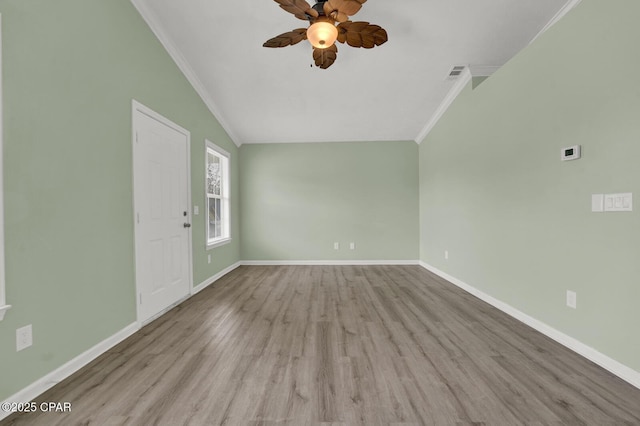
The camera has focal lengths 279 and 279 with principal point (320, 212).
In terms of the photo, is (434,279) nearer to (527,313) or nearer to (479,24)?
(527,313)

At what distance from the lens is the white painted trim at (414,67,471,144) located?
12.1 feet

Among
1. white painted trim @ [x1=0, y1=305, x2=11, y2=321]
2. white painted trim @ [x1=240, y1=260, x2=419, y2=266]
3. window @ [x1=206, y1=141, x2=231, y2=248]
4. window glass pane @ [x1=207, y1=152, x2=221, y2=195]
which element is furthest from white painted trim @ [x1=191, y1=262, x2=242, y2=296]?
white painted trim @ [x1=0, y1=305, x2=11, y2=321]

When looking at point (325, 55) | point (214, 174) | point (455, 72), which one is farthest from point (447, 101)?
point (214, 174)

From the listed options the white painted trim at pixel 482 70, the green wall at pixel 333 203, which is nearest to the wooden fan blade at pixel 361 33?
the white painted trim at pixel 482 70

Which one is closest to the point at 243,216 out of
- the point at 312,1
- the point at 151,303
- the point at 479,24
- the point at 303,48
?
the point at 151,303

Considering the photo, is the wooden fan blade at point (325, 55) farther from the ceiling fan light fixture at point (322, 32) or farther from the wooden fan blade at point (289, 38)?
the ceiling fan light fixture at point (322, 32)

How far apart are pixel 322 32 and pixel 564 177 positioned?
2.24m

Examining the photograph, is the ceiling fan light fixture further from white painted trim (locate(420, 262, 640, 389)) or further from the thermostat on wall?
white painted trim (locate(420, 262, 640, 389))

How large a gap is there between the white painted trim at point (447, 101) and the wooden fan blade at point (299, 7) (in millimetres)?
2427

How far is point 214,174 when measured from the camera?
4.98m

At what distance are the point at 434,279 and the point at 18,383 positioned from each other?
4584 mm

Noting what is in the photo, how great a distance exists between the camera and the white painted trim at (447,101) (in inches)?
146

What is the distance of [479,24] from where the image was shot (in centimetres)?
296

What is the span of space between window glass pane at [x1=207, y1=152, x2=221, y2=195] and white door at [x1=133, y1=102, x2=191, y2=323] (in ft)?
3.75
